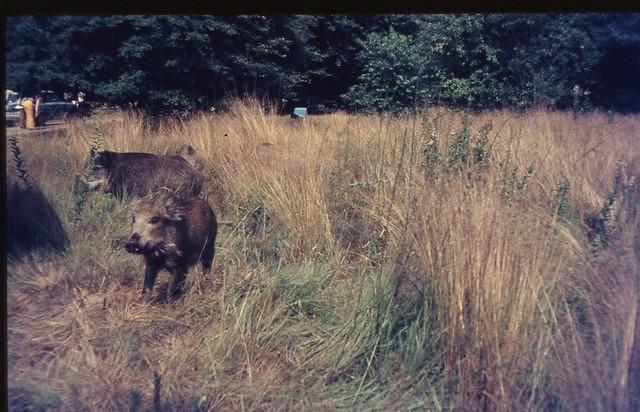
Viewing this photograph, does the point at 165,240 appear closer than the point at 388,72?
Yes

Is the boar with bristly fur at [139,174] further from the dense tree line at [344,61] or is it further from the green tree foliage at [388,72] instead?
the green tree foliage at [388,72]

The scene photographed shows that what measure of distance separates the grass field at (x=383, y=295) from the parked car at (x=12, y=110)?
41cm

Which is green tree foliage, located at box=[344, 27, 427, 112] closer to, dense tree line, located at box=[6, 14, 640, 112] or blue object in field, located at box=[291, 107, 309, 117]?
dense tree line, located at box=[6, 14, 640, 112]

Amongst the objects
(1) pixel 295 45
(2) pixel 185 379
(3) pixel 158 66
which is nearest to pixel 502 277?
(2) pixel 185 379

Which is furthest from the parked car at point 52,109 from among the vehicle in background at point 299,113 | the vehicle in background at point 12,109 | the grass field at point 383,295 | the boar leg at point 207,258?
→ the vehicle in background at point 299,113

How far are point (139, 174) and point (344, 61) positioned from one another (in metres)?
2.91

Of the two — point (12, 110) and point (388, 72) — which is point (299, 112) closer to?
point (388, 72)

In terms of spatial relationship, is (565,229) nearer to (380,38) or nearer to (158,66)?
(380,38)

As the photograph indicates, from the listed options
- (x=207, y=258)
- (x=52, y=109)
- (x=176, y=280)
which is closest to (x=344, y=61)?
(x=52, y=109)

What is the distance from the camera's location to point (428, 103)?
5.08m

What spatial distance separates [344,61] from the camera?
269 inches

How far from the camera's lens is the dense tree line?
5.09m

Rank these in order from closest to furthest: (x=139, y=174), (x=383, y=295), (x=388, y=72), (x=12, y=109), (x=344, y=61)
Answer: (x=383, y=295)
(x=12, y=109)
(x=139, y=174)
(x=388, y=72)
(x=344, y=61)

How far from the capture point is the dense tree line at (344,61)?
509 centimetres
